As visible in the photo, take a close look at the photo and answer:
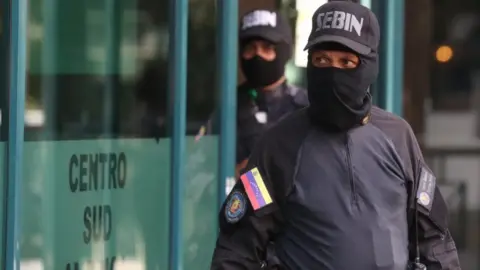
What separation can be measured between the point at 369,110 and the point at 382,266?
1.60 ft

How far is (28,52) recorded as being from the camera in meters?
4.79

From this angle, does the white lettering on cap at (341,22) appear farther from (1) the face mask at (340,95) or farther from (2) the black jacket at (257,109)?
(2) the black jacket at (257,109)

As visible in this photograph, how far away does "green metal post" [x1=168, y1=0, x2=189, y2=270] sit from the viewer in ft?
18.4

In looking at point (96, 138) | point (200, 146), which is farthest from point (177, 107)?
point (96, 138)

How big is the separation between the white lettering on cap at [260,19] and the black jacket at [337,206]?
2.63 metres

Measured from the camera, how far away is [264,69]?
5.56m

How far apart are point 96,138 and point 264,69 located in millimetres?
1034

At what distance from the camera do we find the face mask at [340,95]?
301cm

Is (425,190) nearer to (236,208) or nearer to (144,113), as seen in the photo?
(236,208)

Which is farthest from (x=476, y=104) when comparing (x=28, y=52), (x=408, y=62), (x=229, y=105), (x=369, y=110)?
(x=369, y=110)

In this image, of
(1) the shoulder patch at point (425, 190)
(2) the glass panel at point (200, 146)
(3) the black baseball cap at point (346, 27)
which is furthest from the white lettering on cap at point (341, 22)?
(2) the glass panel at point (200, 146)

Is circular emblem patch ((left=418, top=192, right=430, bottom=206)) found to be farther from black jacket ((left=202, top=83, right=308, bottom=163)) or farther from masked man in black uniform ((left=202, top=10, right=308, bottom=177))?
masked man in black uniform ((left=202, top=10, right=308, bottom=177))

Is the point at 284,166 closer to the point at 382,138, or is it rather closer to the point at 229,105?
the point at 382,138

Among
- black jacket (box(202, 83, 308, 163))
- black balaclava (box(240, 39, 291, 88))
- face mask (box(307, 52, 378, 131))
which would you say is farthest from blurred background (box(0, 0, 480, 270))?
face mask (box(307, 52, 378, 131))
